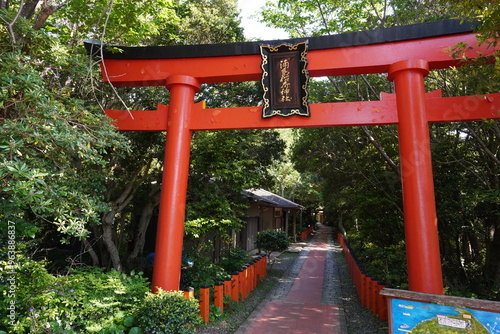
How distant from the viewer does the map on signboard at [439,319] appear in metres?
3.05

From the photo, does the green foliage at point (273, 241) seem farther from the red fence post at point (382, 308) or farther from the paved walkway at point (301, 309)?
the red fence post at point (382, 308)

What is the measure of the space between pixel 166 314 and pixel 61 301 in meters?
1.44

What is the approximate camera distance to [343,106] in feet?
17.9

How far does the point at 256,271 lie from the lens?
9320 millimetres

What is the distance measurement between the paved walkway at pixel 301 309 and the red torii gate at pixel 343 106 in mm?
2042

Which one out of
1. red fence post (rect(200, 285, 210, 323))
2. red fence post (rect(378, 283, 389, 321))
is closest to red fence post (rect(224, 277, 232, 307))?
red fence post (rect(200, 285, 210, 323))

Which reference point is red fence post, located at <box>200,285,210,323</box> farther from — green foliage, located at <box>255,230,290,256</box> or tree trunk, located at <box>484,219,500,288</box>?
tree trunk, located at <box>484,219,500,288</box>

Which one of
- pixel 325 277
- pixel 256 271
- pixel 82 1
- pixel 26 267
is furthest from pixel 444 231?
pixel 82 1

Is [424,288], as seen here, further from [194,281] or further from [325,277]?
[325,277]

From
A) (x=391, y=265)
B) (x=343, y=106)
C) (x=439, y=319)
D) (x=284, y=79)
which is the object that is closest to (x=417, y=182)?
(x=343, y=106)

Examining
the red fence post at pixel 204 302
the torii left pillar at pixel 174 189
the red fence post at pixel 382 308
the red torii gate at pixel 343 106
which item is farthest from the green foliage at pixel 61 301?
the red fence post at pixel 382 308

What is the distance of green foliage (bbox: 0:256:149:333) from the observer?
3.87m

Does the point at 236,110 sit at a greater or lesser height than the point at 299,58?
lesser

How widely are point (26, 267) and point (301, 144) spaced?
11.5 metres
